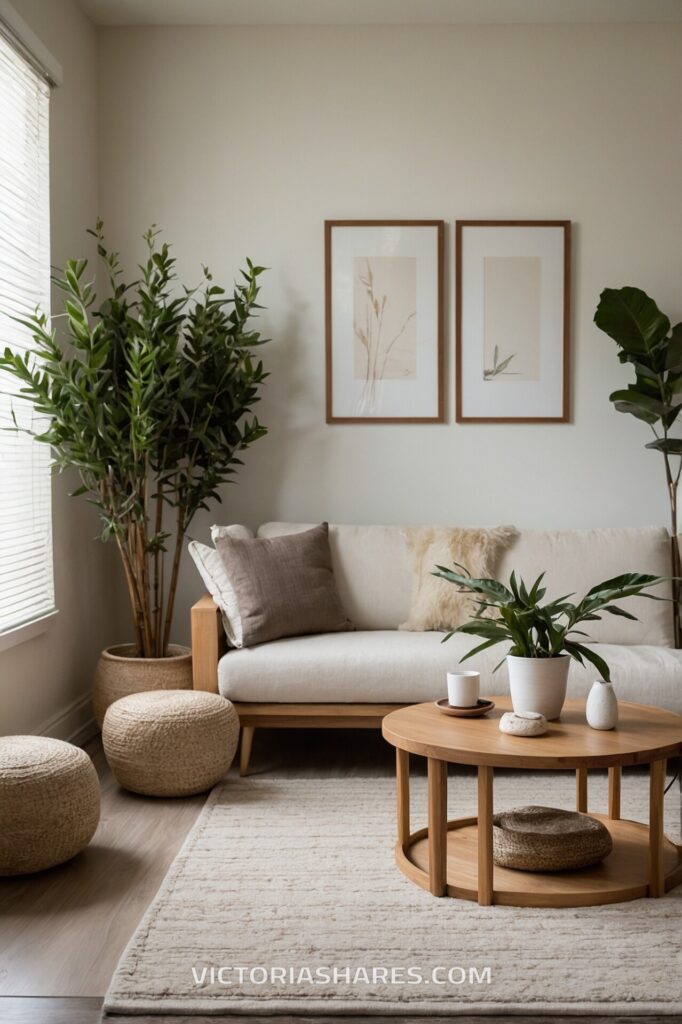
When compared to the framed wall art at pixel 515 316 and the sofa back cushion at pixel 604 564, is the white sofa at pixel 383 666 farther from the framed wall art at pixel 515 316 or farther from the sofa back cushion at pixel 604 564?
the framed wall art at pixel 515 316

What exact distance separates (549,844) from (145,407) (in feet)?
6.94

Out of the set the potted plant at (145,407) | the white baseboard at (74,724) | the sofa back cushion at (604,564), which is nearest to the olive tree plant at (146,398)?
the potted plant at (145,407)

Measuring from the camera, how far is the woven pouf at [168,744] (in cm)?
320

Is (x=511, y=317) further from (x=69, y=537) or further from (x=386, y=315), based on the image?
(x=69, y=537)

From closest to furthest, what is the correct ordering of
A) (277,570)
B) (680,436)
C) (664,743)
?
(664,743)
(277,570)
(680,436)

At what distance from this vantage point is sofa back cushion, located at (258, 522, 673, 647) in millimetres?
3984

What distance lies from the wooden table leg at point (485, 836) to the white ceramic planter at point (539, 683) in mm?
318

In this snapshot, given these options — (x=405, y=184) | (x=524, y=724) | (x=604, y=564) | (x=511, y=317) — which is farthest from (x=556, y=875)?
(x=405, y=184)

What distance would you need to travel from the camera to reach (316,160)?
4391 mm

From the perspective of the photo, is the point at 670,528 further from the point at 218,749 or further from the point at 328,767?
the point at 218,749

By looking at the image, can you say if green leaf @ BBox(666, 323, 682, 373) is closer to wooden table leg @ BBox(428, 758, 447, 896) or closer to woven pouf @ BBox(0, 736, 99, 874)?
wooden table leg @ BBox(428, 758, 447, 896)

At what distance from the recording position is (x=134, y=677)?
3.78 metres

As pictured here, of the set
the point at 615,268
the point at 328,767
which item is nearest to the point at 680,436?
the point at 615,268

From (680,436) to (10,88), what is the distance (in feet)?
9.87
